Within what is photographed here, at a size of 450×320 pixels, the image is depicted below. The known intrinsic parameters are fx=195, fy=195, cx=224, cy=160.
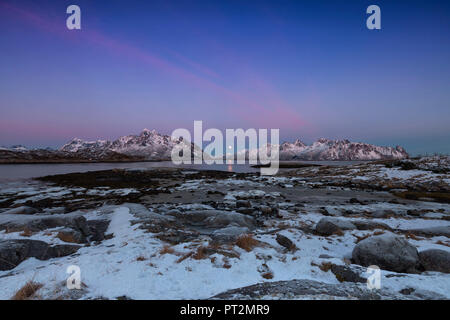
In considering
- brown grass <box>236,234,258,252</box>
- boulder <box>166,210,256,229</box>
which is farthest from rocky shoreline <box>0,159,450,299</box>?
boulder <box>166,210,256,229</box>

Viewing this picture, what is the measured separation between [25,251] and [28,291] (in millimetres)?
5039

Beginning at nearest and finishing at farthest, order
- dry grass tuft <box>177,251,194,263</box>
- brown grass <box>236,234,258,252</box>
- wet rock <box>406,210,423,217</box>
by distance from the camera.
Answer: dry grass tuft <box>177,251,194,263</box>, brown grass <box>236,234,258,252</box>, wet rock <box>406,210,423,217</box>

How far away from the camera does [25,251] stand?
9.02 metres

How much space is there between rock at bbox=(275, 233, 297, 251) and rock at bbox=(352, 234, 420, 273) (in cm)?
283

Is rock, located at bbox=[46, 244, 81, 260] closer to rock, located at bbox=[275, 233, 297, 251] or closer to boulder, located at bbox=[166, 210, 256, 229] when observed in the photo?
boulder, located at bbox=[166, 210, 256, 229]

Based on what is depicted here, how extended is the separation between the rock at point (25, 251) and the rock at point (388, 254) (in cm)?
1404

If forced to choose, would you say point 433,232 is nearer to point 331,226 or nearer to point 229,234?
point 331,226

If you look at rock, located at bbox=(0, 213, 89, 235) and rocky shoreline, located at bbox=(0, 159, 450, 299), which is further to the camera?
rock, located at bbox=(0, 213, 89, 235)

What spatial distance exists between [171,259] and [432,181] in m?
52.1

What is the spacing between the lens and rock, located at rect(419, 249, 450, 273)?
7863mm

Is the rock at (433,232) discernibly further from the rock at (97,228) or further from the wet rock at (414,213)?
the rock at (97,228)

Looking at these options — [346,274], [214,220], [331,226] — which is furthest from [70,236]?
[331,226]
